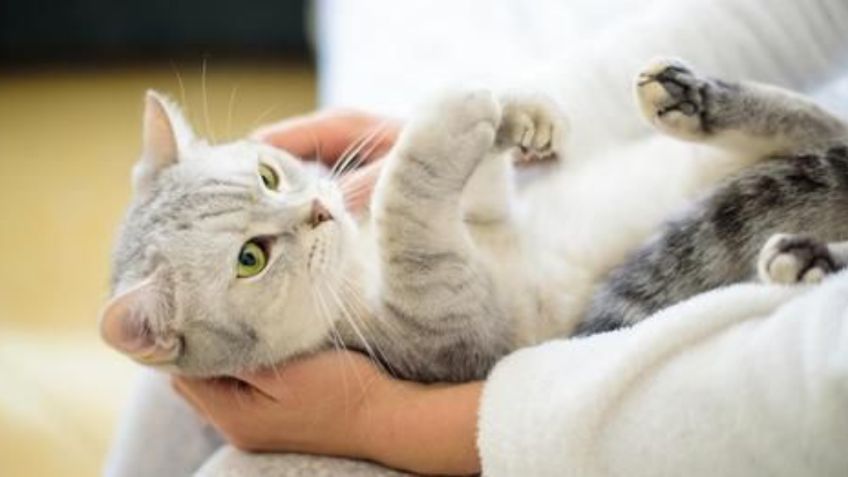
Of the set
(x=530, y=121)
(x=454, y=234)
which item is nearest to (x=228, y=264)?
(x=454, y=234)

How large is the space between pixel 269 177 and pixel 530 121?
33cm

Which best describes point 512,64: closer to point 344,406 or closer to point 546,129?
point 546,129

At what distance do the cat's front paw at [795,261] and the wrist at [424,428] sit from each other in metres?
0.30

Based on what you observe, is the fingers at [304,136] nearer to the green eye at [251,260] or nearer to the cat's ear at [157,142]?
the cat's ear at [157,142]

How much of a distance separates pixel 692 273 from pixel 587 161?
29 centimetres

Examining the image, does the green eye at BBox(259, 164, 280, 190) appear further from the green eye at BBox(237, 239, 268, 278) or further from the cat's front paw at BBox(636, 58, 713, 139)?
the cat's front paw at BBox(636, 58, 713, 139)

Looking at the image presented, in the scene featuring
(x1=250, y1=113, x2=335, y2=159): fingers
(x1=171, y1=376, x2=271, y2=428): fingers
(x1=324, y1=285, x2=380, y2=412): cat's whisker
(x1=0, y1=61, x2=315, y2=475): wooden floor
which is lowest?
(x1=0, y1=61, x2=315, y2=475): wooden floor

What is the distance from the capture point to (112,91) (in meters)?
3.19

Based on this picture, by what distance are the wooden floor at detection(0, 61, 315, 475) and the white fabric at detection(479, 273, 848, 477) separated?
80 centimetres

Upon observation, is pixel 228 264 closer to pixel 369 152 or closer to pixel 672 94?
pixel 369 152

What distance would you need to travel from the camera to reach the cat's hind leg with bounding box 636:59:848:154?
92 cm

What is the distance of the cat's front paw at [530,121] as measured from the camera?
955 mm

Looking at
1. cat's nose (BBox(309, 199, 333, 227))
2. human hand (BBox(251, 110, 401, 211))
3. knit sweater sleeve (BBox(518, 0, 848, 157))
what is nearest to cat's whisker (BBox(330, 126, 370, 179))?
human hand (BBox(251, 110, 401, 211))

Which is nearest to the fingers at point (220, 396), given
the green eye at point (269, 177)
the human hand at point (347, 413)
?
the human hand at point (347, 413)
